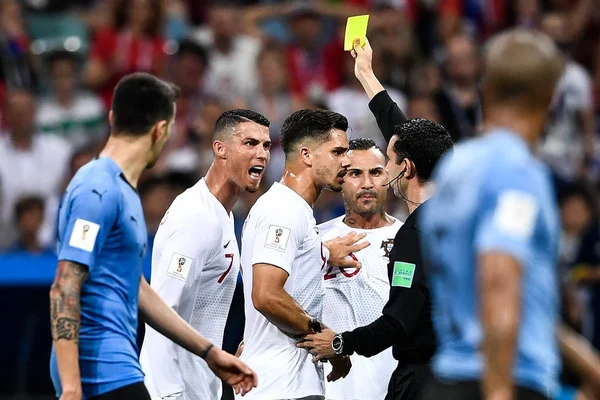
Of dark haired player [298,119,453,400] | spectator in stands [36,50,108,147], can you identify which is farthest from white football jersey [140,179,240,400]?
spectator in stands [36,50,108,147]

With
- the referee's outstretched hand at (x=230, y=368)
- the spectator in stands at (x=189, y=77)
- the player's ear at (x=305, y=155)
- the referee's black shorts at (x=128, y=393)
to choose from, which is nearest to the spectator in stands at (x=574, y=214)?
the spectator in stands at (x=189, y=77)

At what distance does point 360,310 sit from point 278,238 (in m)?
0.96

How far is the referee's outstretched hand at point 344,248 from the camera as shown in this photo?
6.45 metres

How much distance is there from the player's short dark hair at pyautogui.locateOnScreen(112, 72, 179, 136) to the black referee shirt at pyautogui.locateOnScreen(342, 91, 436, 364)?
4.63 ft

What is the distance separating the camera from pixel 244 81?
1186 centimetres

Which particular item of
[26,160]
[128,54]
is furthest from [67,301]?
[128,54]

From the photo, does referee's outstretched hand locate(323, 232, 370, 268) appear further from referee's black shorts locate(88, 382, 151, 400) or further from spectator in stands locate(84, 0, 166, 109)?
spectator in stands locate(84, 0, 166, 109)

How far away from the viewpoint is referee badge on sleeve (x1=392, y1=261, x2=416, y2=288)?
5.32 meters

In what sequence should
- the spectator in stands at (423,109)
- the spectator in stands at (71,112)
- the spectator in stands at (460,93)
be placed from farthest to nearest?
the spectator in stands at (71,112) → the spectator in stands at (423,109) → the spectator in stands at (460,93)

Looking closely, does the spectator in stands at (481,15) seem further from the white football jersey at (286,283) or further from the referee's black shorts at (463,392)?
the referee's black shorts at (463,392)

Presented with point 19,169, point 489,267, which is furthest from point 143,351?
point 19,169

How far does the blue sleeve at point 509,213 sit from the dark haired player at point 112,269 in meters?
1.82

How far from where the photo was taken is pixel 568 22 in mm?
13492

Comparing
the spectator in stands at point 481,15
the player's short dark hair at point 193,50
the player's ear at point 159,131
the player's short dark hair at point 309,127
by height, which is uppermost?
the spectator in stands at point 481,15
